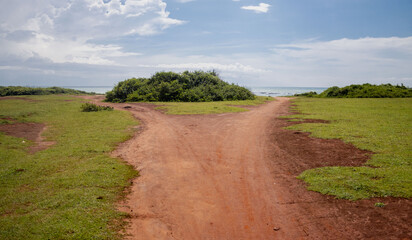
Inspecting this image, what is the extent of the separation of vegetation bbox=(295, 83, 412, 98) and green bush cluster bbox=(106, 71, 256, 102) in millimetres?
18481

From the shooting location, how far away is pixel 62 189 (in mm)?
Answer: 6430

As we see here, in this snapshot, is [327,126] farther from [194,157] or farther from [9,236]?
[9,236]

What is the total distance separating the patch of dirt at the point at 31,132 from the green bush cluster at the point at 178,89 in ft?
66.0

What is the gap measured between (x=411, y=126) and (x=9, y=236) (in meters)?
16.8

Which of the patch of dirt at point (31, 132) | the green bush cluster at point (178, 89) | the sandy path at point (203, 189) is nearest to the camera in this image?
the sandy path at point (203, 189)

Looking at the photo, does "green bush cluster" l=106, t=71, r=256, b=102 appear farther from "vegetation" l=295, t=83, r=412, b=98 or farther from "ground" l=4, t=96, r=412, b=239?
"ground" l=4, t=96, r=412, b=239

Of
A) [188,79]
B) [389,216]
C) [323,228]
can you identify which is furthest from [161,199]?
[188,79]

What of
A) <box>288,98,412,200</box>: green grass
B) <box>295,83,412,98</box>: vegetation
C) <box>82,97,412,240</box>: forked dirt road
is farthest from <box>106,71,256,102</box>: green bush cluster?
<box>288,98,412,200</box>: green grass

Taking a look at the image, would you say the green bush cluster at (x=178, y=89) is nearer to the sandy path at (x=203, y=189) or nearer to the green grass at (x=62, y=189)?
the green grass at (x=62, y=189)

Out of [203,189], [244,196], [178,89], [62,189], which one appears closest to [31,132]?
[62,189]

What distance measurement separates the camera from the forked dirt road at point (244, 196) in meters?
4.79

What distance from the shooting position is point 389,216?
491 centimetres

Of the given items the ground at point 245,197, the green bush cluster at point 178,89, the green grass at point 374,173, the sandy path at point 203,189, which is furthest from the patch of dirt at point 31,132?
the green bush cluster at point 178,89

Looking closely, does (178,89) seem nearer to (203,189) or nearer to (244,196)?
(203,189)
